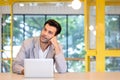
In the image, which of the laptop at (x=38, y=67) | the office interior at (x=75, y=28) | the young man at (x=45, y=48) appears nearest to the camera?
the laptop at (x=38, y=67)

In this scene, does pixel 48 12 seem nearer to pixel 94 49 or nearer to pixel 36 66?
pixel 94 49

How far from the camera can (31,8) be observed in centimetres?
1059

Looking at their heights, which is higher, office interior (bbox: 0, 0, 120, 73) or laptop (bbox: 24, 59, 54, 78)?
office interior (bbox: 0, 0, 120, 73)

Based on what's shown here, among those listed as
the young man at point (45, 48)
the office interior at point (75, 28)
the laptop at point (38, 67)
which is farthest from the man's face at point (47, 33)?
the office interior at point (75, 28)

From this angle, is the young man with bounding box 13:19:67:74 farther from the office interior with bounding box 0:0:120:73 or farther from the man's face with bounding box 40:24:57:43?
the office interior with bounding box 0:0:120:73

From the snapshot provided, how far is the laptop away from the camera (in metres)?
2.66

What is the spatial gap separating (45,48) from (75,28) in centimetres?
817

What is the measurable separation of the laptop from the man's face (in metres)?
0.62

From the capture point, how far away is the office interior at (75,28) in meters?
5.45

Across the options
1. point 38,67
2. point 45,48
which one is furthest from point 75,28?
point 38,67

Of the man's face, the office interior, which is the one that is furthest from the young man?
the office interior

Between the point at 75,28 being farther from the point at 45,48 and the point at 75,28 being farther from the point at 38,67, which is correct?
the point at 38,67

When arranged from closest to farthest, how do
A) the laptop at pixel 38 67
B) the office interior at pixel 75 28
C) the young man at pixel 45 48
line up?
the laptop at pixel 38 67, the young man at pixel 45 48, the office interior at pixel 75 28

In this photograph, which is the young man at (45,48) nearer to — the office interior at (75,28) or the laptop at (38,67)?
the laptop at (38,67)
